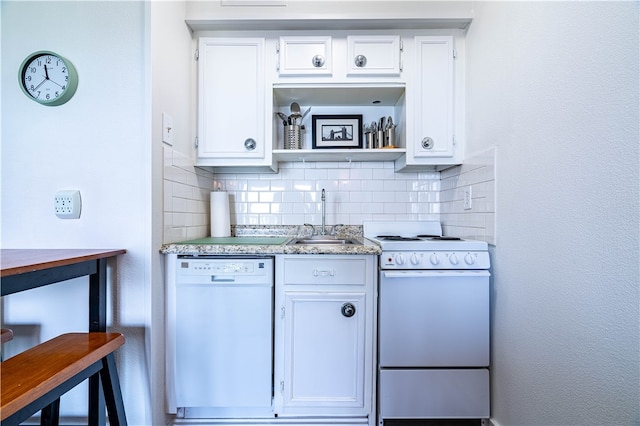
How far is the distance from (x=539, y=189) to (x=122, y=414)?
1.80 meters

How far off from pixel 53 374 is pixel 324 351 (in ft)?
3.33

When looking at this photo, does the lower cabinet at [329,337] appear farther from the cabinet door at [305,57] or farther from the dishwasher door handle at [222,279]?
the cabinet door at [305,57]

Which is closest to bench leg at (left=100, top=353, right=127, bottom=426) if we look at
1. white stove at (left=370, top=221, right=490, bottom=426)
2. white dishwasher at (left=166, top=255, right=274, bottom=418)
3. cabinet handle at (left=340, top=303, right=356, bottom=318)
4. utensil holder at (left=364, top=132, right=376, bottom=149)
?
white dishwasher at (left=166, top=255, right=274, bottom=418)

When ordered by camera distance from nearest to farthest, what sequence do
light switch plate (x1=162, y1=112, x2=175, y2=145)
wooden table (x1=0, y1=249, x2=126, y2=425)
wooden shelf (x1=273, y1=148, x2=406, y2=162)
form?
wooden table (x1=0, y1=249, x2=126, y2=425) < light switch plate (x1=162, y1=112, x2=175, y2=145) < wooden shelf (x1=273, y1=148, x2=406, y2=162)

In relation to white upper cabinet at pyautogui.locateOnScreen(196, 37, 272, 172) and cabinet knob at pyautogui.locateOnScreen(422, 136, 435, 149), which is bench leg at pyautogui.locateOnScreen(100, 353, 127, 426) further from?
cabinet knob at pyautogui.locateOnScreen(422, 136, 435, 149)

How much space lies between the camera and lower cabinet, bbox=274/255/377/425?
1.38 meters

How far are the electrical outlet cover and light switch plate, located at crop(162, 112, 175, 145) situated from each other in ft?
1.50

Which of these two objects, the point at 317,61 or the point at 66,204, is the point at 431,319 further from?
the point at 66,204

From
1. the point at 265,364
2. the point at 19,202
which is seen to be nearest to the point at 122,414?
the point at 265,364

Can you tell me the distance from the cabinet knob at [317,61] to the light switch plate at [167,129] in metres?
0.89

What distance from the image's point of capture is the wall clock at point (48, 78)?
1.21m

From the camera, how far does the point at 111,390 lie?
39.8 inches

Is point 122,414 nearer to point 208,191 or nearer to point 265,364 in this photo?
point 265,364

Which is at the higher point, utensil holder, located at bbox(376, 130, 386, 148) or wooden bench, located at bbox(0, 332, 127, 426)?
utensil holder, located at bbox(376, 130, 386, 148)
